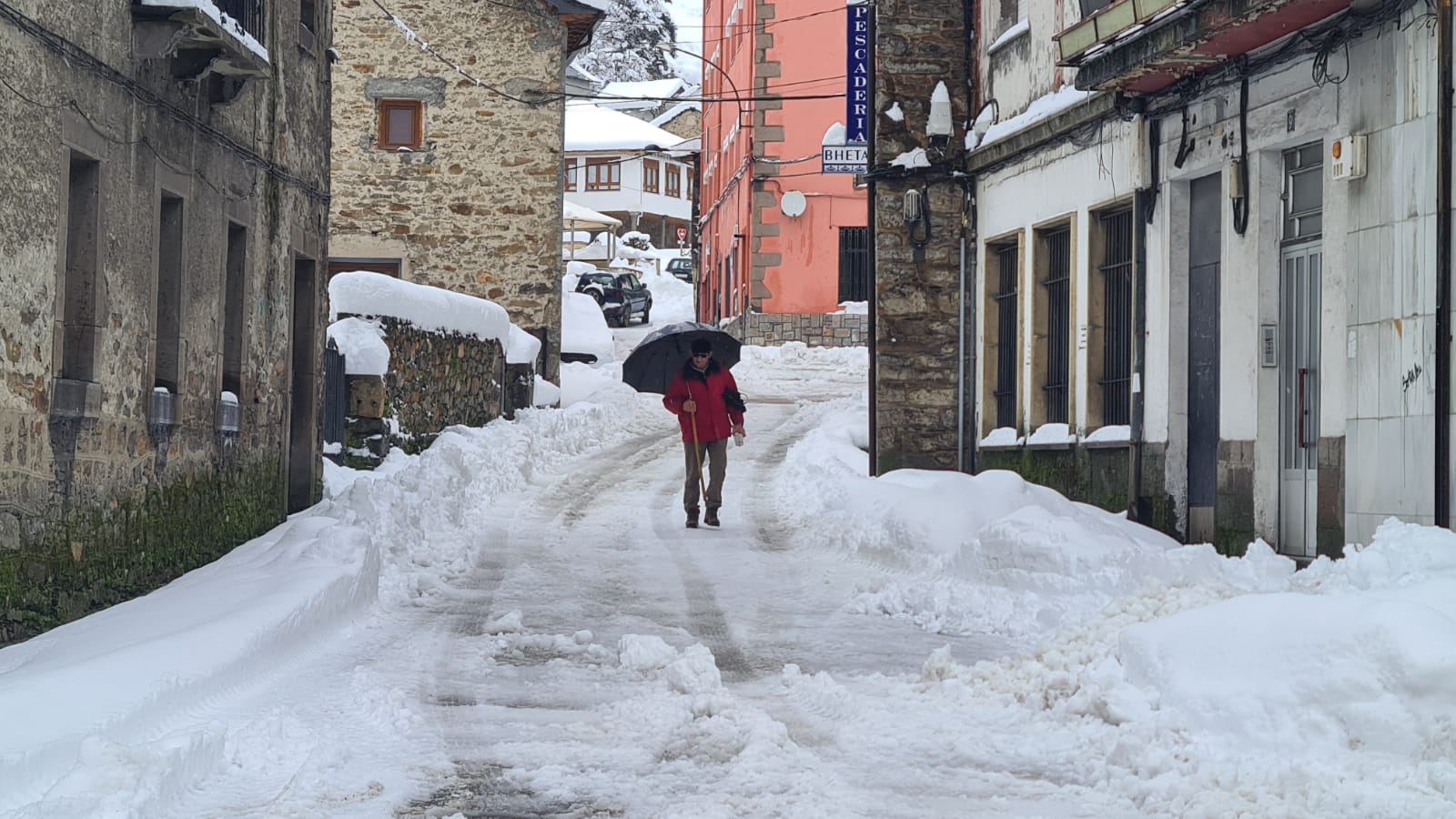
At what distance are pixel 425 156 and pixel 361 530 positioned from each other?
1591cm

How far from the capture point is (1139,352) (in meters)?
14.1

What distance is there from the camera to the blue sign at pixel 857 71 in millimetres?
23109

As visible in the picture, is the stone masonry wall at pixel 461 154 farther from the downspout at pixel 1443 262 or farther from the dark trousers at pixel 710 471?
the downspout at pixel 1443 262

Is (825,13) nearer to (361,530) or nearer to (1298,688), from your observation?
(361,530)

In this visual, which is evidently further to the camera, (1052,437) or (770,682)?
(1052,437)

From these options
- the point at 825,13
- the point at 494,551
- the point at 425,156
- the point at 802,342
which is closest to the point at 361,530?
the point at 494,551

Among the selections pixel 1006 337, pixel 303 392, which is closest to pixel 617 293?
pixel 1006 337

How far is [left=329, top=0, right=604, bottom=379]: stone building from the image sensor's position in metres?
27.0

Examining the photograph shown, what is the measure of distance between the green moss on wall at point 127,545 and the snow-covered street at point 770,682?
279 millimetres

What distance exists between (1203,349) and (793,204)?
80.9 feet

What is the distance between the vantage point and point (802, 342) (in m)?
37.6

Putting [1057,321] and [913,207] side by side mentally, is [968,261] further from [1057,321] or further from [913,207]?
[1057,321]

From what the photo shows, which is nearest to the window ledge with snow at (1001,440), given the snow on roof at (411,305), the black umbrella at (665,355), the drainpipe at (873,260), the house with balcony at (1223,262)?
the house with balcony at (1223,262)

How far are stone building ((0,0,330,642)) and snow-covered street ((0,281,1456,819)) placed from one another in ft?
1.51
